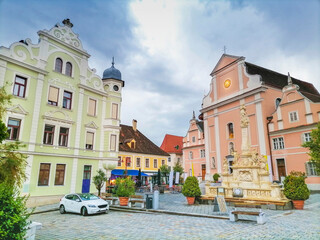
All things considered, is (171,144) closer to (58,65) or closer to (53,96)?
(58,65)

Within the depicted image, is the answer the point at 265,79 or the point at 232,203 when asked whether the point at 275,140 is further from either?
the point at 232,203

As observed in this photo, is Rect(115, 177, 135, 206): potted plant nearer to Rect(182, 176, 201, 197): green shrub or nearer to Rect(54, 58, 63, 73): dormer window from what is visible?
Rect(182, 176, 201, 197): green shrub

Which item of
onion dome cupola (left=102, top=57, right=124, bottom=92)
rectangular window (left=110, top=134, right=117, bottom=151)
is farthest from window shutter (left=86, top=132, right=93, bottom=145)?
onion dome cupola (left=102, top=57, right=124, bottom=92)

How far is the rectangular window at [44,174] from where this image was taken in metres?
19.3

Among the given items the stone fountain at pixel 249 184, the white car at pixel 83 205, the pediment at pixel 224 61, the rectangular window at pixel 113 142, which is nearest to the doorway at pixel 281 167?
the stone fountain at pixel 249 184

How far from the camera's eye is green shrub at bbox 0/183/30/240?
5391 mm

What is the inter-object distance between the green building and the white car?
3.73 metres

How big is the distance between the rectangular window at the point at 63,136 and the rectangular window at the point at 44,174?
233 cm

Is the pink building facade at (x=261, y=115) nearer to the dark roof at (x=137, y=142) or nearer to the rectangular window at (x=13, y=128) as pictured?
the dark roof at (x=137, y=142)

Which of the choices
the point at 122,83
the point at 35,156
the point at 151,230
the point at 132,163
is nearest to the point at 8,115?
the point at 35,156

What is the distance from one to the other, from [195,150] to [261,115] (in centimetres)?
1851

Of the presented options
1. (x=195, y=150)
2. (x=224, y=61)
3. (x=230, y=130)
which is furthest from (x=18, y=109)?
(x=195, y=150)

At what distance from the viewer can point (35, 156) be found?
19.1 m

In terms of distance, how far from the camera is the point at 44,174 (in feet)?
64.5
